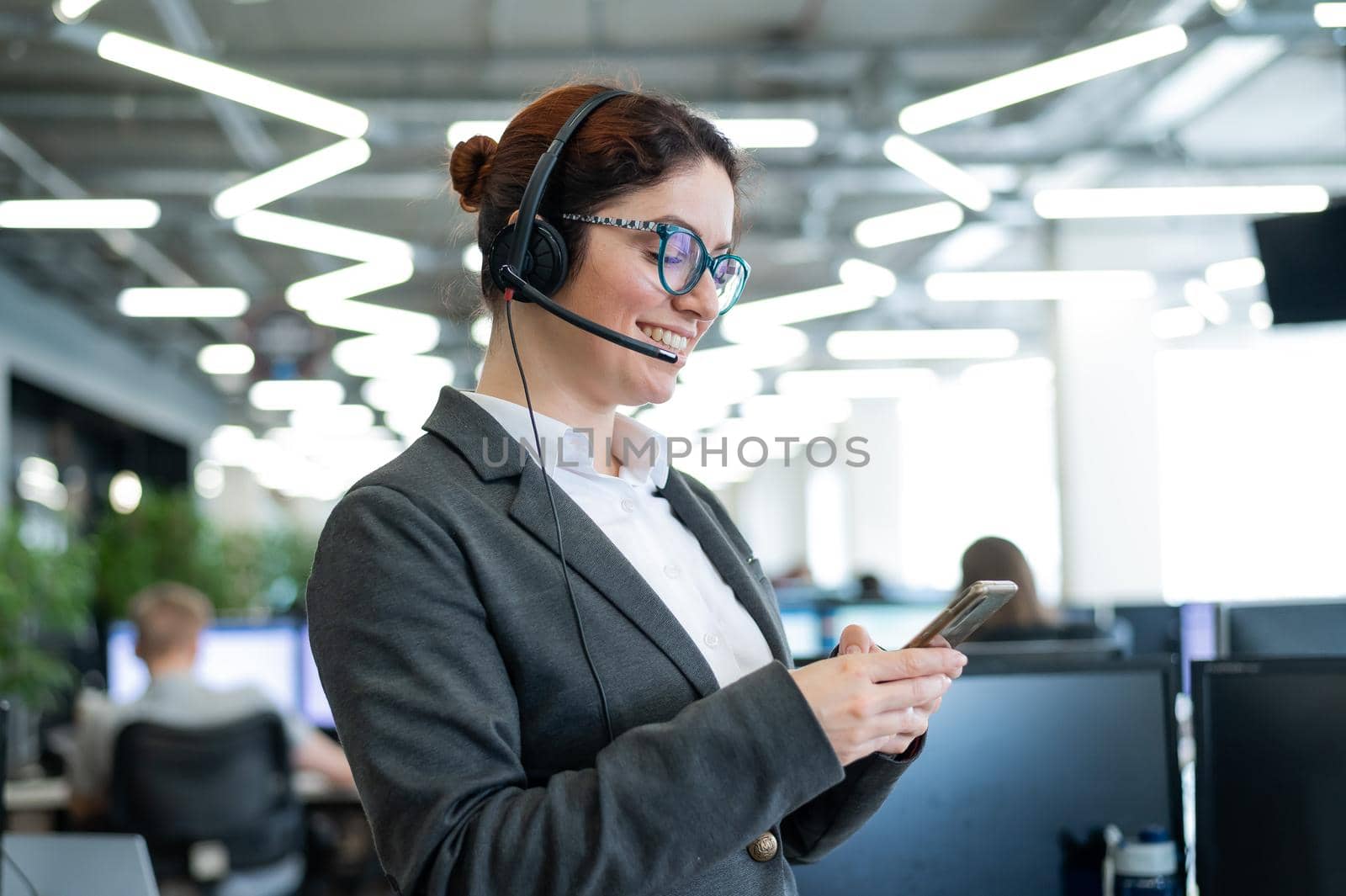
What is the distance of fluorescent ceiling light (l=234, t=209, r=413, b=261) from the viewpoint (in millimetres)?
5816

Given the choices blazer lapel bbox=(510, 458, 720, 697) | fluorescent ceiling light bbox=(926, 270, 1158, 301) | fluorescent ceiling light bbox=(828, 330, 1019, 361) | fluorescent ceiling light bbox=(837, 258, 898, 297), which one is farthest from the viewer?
fluorescent ceiling light bbox=(828, 330, 1019, 361)

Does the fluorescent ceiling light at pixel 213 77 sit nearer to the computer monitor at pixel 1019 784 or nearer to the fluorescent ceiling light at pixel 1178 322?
the computer monitor at pixel 1019 784

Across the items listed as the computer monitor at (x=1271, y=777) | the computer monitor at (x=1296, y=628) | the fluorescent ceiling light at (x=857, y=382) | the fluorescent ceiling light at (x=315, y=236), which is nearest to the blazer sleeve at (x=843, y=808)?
the computer monitor at (x=1271, y=777)

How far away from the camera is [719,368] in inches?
429

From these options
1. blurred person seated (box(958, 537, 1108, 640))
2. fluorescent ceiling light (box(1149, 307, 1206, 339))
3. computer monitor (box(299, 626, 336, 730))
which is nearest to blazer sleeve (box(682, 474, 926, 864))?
blurred person seated (box(958, 537, 1108, 640))

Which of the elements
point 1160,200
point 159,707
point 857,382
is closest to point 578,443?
point 159,707

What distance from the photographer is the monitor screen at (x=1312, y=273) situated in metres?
2.84

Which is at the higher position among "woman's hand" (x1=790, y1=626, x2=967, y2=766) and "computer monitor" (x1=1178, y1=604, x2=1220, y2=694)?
"woman's hand" (x1=790, y1=626, x2=967, y2=766)

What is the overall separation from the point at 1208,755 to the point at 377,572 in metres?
1.03

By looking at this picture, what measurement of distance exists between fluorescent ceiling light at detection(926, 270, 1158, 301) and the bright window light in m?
8.69

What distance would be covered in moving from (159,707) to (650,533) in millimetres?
2755

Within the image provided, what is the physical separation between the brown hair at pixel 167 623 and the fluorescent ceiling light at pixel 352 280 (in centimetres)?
293

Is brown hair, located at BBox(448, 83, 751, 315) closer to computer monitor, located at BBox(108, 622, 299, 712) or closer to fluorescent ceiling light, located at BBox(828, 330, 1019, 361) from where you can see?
computer monitor, located at BBox(108, 622, 299, 712)

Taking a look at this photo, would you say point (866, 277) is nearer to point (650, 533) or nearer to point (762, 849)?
point (650, 533)
